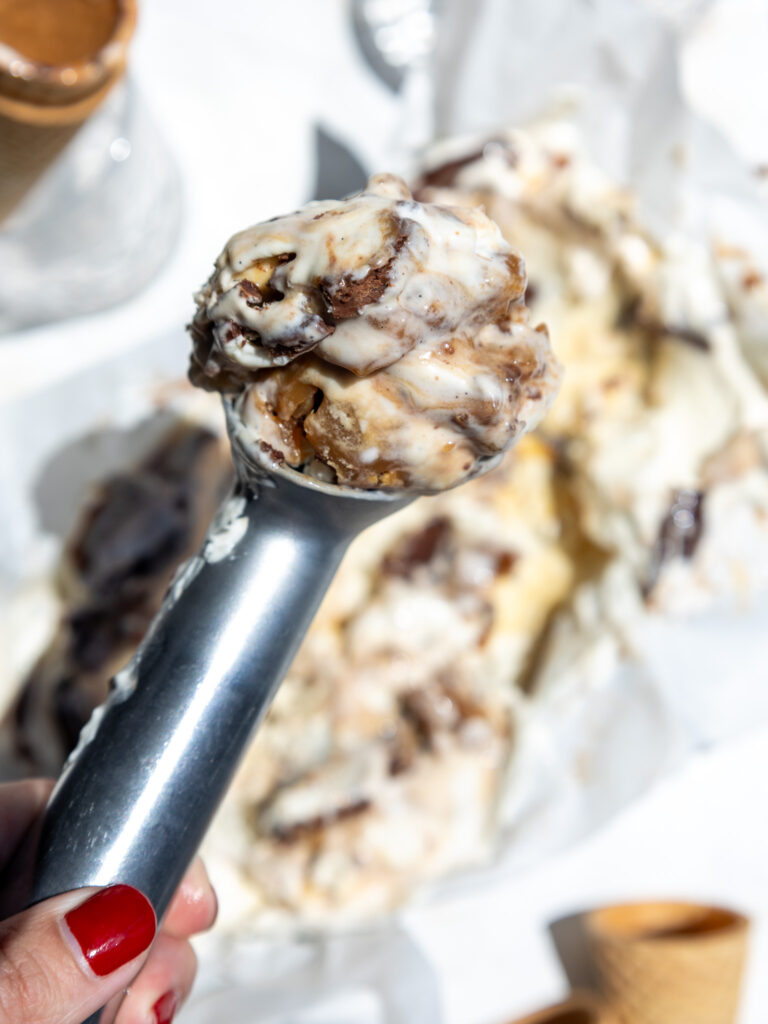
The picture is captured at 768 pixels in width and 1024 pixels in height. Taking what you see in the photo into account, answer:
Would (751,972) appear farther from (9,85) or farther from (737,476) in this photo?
(9,85)

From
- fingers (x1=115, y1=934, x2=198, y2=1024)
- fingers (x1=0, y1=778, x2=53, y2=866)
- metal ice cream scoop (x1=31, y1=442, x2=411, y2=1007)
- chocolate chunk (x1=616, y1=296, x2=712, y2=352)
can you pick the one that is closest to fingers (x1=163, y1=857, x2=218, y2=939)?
fingers (x1=115, y1=934, x2=198, y2=1024)

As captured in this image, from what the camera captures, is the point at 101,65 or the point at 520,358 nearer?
the point at 520,358

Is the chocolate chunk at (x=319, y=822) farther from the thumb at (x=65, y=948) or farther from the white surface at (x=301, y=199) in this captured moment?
the thumb at (x=65, y=948)

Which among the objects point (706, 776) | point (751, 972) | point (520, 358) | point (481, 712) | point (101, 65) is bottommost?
point (751, 972)

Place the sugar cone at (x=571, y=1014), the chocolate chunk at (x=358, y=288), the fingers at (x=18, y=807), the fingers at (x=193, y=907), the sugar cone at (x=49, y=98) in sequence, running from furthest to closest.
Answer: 1. the sugar cone at (x=571, y=1014)
2. the sugar cone at (x=49, y=98)
3. the fingers at (x=193, y=907)
4. the fingers at (x=18, y=807)
5. the chocolate chunk at (x=358, y=288)

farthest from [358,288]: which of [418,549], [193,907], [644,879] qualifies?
[644,879]

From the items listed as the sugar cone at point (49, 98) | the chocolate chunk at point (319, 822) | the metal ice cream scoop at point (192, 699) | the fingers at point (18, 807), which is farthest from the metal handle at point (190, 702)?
the sugar cone at point (49, 98)

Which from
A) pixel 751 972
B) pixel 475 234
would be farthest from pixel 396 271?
pixel 751 972
